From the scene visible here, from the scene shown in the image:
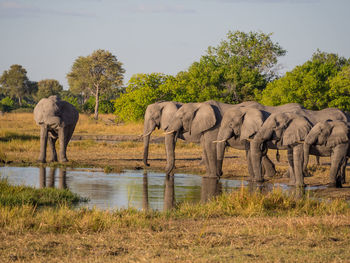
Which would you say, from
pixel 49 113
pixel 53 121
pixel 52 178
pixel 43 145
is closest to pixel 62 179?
pixel 52 178

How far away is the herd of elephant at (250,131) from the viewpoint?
57.2ft

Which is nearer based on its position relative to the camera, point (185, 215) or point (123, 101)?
point (185, 215)

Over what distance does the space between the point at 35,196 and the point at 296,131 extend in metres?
7.78

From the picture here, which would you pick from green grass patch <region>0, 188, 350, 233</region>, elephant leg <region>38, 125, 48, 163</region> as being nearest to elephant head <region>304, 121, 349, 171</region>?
green grass patch <region>0, 188, 350, 233</region>

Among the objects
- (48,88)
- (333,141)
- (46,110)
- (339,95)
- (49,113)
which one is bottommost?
(333,141)

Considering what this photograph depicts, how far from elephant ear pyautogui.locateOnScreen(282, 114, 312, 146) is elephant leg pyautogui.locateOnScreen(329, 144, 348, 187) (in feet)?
3.36

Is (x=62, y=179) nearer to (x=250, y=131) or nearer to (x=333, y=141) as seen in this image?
(x=250, y=131)

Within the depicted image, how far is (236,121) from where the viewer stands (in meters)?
20.2

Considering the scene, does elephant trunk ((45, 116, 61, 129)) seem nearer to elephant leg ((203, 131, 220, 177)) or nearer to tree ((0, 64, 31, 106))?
elephant leg ((203, 131, 220, 177))

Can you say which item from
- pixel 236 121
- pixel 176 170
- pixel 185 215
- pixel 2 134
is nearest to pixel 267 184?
pixel 236 121

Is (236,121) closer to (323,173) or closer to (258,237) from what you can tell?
(323,173)

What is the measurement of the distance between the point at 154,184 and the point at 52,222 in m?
7.57

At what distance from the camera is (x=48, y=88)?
116 meters

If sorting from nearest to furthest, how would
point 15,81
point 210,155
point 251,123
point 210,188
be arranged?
point 210,188, point 251,123, point 210,155, point 15,81
